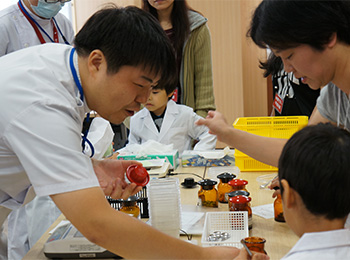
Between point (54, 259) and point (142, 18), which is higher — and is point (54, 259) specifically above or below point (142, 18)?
below

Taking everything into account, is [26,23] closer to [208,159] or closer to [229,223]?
[208,159]

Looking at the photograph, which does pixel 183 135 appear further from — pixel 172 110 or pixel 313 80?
pixel 313 80

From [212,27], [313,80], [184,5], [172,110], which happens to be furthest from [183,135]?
[212,27]

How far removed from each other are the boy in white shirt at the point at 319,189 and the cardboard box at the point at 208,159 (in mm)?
1392

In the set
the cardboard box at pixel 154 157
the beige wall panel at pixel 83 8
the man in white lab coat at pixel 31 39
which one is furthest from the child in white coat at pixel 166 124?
the beige wall panel at pixel 83 8

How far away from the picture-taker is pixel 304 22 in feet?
3.73

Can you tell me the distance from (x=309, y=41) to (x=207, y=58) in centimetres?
194

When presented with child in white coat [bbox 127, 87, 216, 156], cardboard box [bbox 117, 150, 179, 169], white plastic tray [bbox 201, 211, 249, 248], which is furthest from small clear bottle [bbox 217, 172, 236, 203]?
child in white coat [bbox 127, 87, 216, 156]

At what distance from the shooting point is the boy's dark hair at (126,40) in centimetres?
109

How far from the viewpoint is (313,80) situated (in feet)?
4.21

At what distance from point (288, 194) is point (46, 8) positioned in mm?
1852

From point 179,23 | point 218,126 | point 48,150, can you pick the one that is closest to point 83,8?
point 179,23

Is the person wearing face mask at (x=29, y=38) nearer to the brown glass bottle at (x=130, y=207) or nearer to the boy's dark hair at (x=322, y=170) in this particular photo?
the brown glass bottle at (x=130, y=207)

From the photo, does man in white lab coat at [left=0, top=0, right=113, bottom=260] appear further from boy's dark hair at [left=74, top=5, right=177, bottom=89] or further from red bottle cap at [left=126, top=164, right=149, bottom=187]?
boy's dark hair at [left=74, top=5, right=177, bottom=89]
